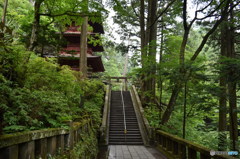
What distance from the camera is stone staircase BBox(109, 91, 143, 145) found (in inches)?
364

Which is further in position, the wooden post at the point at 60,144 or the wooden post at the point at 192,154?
the wooden post at the point at 192,154

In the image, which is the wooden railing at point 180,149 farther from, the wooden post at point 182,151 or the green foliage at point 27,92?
the green foliage at point 27,92

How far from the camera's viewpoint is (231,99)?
4.78 m

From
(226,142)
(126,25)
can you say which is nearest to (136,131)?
(226,142)

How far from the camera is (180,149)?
5492 millimetres

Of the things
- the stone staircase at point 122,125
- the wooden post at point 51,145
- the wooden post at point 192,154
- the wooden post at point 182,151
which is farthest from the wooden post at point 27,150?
the stone staircase at point 122,125

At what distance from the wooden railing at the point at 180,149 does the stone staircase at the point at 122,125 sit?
58.6 inches

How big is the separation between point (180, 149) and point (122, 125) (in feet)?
18.0

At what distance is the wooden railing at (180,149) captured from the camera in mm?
3867

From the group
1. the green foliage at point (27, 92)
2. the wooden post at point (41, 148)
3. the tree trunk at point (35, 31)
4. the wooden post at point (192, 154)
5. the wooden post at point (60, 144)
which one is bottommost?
the wooden post at point (192, 154)

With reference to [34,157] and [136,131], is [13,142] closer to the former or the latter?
[34,157]

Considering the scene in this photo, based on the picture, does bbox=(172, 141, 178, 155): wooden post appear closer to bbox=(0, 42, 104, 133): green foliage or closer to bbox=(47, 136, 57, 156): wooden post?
bbox=(0, 42, 104, 133): green foliage

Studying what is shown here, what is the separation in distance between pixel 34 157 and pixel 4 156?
648mm

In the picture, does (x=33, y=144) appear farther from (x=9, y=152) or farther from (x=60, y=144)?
(x=60, y=144)
